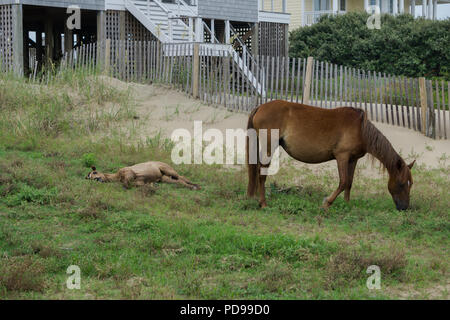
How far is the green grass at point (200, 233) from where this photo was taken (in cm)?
615

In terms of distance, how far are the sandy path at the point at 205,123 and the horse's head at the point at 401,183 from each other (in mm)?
3082

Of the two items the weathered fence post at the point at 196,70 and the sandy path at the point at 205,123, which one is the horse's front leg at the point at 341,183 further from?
the weathered fence post at the point at 196,70

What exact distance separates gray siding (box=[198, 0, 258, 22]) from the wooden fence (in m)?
6.26

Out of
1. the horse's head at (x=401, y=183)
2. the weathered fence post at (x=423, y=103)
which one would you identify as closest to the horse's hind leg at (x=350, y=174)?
the horse's head at (x=401, y=183)

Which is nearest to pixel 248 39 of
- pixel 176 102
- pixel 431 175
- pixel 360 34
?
pixel 360 34

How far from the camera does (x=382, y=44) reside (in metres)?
29.5

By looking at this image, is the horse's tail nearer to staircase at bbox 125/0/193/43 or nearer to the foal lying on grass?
the foal lying on grass

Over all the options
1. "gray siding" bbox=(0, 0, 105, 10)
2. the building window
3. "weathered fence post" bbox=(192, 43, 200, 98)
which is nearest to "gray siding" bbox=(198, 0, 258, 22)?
"gray siding" bbox=(0, 0, 105, 10)

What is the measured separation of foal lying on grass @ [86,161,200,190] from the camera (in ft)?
34.6

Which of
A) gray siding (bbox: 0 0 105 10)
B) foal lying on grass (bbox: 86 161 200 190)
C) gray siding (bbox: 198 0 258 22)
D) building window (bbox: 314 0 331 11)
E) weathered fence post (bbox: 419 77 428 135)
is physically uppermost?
building window (bbox: 314 0 331 11)

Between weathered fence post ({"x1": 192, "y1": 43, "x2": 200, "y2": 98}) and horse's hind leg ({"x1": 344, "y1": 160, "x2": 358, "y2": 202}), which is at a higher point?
weathered fence post ({"x1": 192, "y1": 43, "x2": 200, "y2": 98})

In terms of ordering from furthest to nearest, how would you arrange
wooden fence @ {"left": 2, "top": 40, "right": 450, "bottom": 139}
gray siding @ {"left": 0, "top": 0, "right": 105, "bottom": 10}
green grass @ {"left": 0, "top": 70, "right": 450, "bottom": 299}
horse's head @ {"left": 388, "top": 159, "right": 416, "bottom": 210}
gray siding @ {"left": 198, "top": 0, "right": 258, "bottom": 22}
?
1. gray siding @ {"left": 198, "top": 0, "right": 258, "bottom": 22}
2. gray siding @ {"left": 0, "top": 0, "right": 105, "bottom": 10}
3. wooden fence @ {"left": 2, "top": 40, "right": 450, "bottom": 139}
4. horse's head @ {"left": 388, "top": 159, "right": 416, "bottom": 210}
5. green grass @ {"left": 0, "top": 70, "right": 450, "bottom": 299}

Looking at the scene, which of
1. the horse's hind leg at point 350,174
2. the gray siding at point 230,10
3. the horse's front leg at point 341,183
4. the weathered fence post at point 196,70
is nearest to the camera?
the horse's front leg at point 341,183

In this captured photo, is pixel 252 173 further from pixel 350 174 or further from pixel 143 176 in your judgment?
pixel 143 176
